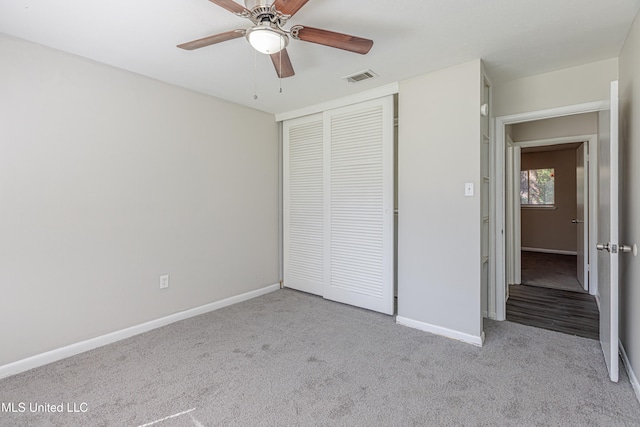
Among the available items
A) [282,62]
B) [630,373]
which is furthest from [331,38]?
[630,373]

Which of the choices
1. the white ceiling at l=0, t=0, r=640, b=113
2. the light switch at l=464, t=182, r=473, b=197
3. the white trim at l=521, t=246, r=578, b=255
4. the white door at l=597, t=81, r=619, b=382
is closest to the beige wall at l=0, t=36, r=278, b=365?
the white ceiling at l=0, t=0, r=640, b=113

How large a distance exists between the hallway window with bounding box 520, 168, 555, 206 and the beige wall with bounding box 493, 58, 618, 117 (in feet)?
18.6

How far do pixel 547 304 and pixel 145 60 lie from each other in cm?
478

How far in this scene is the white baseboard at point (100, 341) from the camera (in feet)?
7.20

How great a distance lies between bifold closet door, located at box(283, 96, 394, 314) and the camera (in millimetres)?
3264

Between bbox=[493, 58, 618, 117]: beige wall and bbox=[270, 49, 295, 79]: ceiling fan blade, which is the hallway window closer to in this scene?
bbox=[493, 58, 618, 117]: beige wall

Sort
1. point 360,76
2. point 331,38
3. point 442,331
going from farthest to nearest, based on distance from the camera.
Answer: point 360,76 < point 442,331 < point 331,38

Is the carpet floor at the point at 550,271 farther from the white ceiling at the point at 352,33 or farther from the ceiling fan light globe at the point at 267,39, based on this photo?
the ceiling fan light globe at the point at 267,39

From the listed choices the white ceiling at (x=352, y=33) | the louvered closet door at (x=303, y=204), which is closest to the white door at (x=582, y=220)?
the white ceiling at (x=352, y=33)

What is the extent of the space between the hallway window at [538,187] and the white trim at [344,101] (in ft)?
20.9

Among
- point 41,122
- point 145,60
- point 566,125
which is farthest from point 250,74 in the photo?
point 566,125

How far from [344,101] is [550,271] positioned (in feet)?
15.3

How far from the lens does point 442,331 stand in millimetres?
2758

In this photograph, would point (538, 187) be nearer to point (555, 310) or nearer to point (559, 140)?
point (559, 140)
